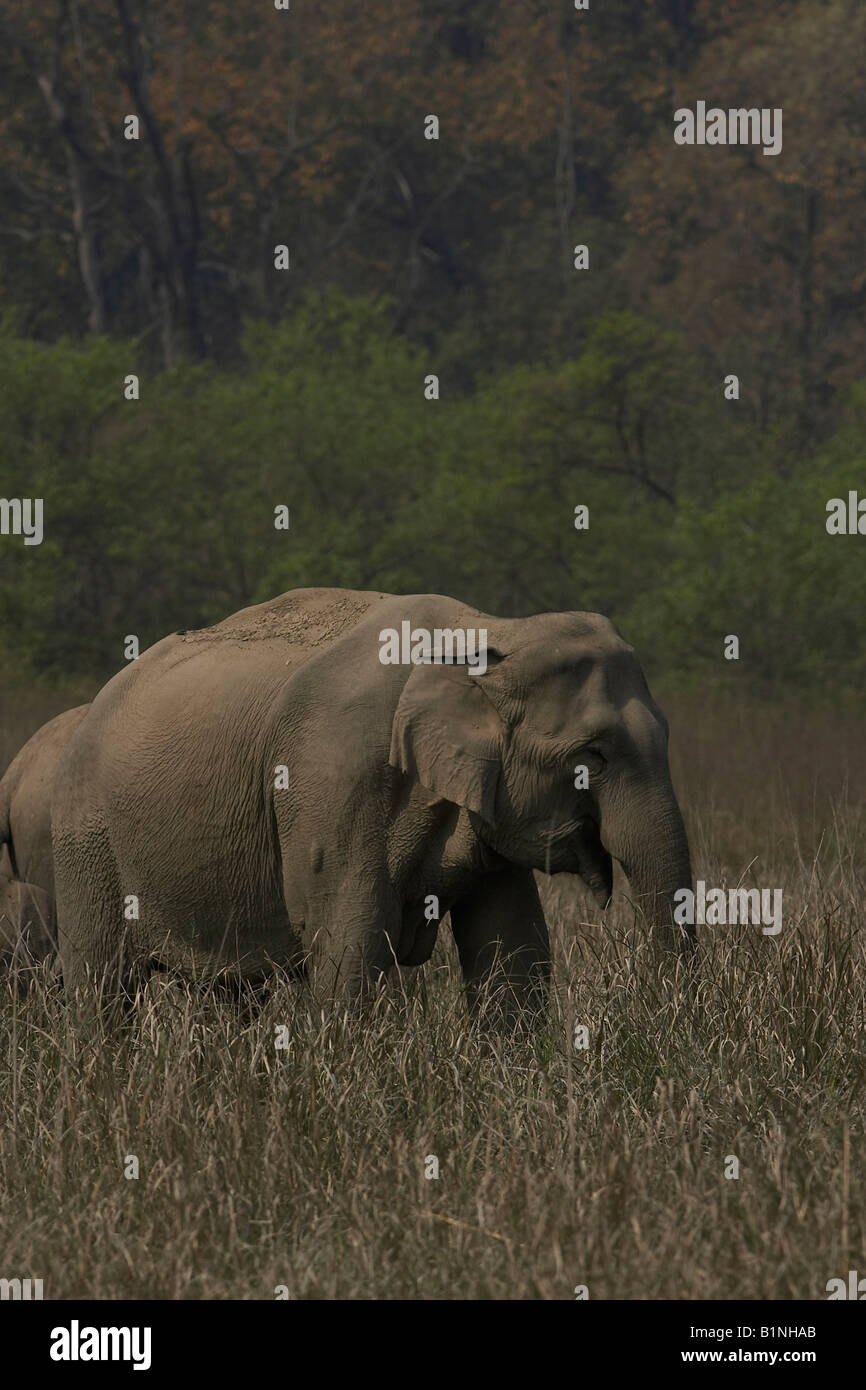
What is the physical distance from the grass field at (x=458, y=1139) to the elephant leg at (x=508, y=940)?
0.12 metres

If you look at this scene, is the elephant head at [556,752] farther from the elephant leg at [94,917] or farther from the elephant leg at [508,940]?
the elephant leg at [94,917]

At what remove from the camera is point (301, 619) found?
5.94 meters

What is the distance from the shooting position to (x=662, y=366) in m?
21.7

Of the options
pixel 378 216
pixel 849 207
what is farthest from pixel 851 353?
pixel 378 216

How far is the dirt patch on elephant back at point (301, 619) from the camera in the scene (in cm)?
584

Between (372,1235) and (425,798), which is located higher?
(425,798)

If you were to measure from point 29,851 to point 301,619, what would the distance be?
1.46 metres

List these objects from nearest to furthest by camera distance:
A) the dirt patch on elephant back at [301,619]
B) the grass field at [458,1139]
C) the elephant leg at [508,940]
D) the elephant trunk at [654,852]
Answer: the grass field at [458,1139] → the elephant trunk at [654,852] → the elephant leg at [508,940] → the dirt patch on elephant back at [301,619]

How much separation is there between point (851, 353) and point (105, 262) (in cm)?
1232

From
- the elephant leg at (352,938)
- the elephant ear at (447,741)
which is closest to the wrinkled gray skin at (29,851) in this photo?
the elephant leg at (352,938)

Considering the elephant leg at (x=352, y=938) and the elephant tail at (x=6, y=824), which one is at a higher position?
the elephant tail at (x=6, y=824)

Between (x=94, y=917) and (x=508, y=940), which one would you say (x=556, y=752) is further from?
(x=94, y=917)

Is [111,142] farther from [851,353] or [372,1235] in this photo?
[372,1235]

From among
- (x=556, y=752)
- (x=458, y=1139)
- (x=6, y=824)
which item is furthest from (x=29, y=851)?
(x=458, y=1139)
